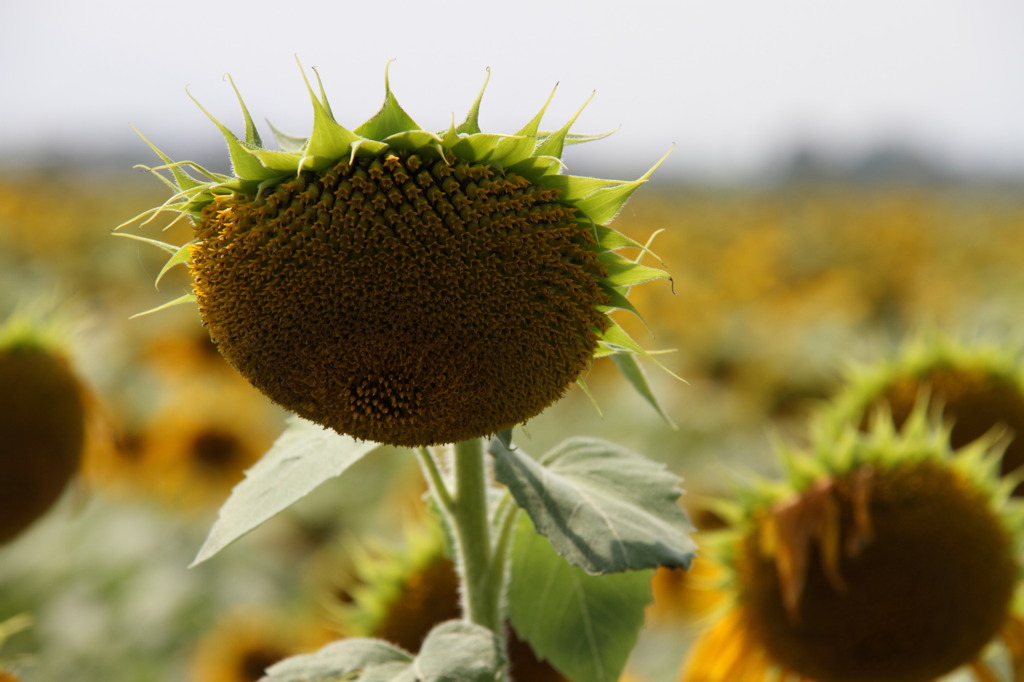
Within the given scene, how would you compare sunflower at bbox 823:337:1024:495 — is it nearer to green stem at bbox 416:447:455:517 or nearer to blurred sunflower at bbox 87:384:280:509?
green stem at bbox 416:447:455:517

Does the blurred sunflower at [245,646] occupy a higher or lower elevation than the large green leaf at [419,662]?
lower

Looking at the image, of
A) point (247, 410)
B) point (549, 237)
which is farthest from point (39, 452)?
point (247, 410)

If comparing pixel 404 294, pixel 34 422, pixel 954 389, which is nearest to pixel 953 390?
pixel 954 389

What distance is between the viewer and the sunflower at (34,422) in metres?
1.58

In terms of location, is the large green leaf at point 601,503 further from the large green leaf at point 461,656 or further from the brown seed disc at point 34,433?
the brown seed disc at point 34,433

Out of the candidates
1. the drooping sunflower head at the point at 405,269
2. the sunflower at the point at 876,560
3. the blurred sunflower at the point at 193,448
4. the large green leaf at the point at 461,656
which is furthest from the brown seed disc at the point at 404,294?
the blurred sunflower at the point at 193,448

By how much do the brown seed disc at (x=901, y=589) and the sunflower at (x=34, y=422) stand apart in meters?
1.20

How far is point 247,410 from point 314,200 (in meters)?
3.49

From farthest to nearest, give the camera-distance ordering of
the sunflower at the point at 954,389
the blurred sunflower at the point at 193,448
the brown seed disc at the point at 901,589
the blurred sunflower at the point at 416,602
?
the blurred sunflower at the point at 193,448 < the sunflower at the point at 954,389 < the brown seed disc at the point at 901,589 < the blurred sunflower at the point at 416,602

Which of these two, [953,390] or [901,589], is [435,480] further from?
[953,390]

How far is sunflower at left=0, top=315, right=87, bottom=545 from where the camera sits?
1577mm

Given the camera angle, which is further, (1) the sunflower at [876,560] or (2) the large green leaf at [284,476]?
(1) the sunflower at [876,560]

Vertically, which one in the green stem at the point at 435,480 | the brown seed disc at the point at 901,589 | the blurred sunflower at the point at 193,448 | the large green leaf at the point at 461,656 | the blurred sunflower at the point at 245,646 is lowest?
the blurred sunflower at the point at 245,646

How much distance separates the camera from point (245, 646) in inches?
120
